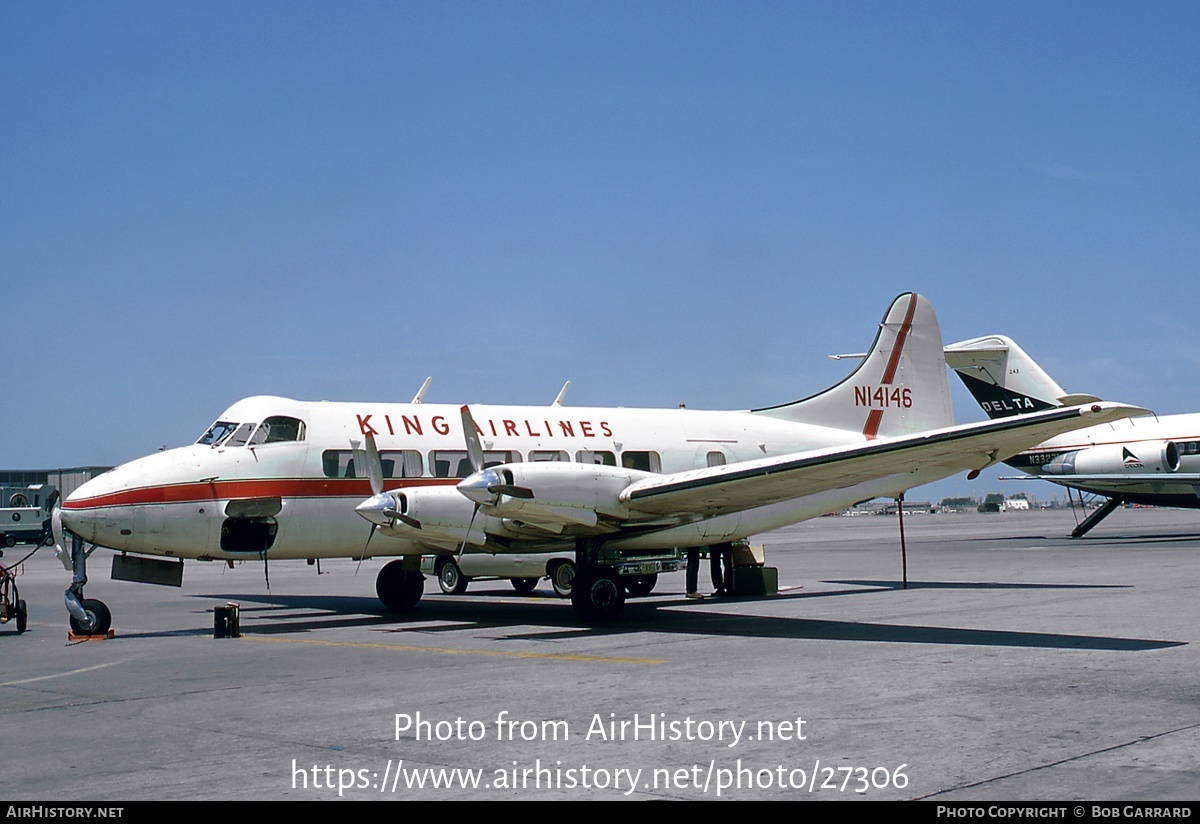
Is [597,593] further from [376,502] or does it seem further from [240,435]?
[240,435]

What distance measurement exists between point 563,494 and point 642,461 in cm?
448

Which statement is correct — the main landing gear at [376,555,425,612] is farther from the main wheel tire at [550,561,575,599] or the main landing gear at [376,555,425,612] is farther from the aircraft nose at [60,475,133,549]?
the aircraft nose at [60,475,133,549]

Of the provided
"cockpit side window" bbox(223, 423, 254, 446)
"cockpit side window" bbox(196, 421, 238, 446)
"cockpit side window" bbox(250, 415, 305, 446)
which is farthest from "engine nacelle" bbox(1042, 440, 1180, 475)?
"cockpit side window" bbox(196, 421, 238, 446)

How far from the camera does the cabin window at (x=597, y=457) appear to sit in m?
19.3

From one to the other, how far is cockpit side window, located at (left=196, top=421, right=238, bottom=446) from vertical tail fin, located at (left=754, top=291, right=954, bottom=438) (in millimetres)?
10699

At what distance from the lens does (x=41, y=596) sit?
26.1 metres

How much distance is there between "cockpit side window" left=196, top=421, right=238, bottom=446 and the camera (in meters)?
17.6

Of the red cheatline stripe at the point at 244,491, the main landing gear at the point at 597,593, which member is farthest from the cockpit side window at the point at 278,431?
the main landing gear at the point at 597,593

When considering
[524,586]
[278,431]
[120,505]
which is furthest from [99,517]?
[524,586]

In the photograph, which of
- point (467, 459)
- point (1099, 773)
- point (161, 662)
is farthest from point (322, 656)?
point (1099, 773)

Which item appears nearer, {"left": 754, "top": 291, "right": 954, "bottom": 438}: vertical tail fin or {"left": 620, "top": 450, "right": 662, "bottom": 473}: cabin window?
{"left": 620, "top": 450, "right": 662, "bottom": 473}: cabin window

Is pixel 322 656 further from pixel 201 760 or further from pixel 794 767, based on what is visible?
pixel 794 767

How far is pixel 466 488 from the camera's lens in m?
15.4

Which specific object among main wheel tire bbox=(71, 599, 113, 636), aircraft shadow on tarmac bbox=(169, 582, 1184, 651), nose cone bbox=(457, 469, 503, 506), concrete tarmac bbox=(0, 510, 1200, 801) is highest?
nose cone bbox=(457, 469, 503, 506)
